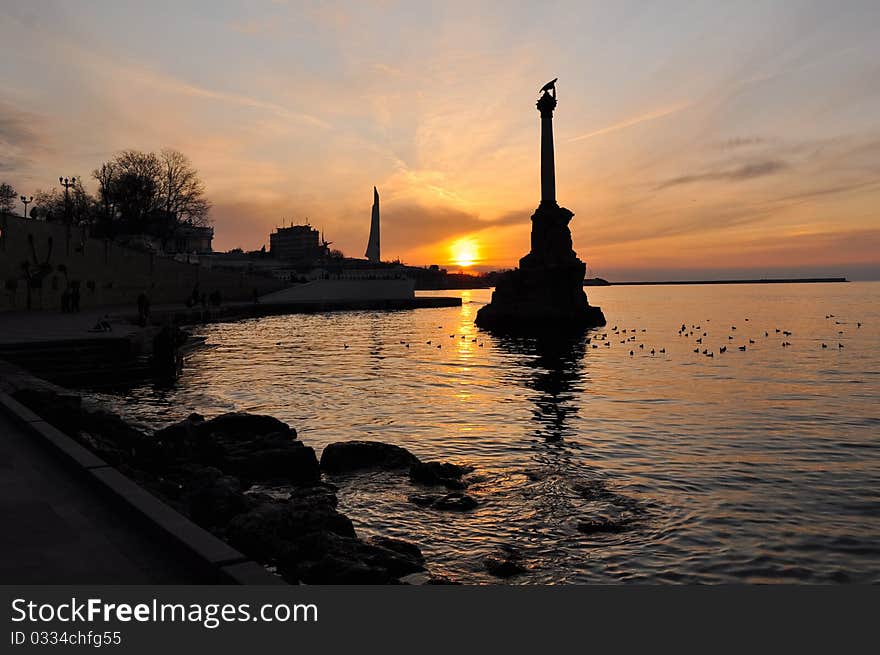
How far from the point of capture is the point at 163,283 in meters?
64.4

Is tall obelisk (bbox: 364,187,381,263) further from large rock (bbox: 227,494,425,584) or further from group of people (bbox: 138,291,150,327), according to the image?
large rock (bbox: 227,494,425,584)

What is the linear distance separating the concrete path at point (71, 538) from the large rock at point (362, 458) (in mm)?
6123

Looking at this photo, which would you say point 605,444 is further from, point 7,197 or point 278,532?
point 7,197

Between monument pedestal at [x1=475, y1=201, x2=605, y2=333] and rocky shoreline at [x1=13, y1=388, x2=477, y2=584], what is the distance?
45.6 meters

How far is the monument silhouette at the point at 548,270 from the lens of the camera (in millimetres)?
58281

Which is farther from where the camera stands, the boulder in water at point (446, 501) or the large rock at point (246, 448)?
the large rock at point (246, 448)

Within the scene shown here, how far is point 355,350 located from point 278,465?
26.5 metres

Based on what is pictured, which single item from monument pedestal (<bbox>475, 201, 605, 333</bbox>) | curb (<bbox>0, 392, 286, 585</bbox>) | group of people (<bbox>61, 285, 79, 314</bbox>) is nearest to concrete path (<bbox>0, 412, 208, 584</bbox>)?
curb (<bbox>0, 392, 286, 585</bbox>)

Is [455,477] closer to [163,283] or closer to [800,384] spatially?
[800,384]

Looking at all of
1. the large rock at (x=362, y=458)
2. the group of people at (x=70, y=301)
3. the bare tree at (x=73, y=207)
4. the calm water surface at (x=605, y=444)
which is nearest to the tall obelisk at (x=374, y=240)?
the bare tree at (x=73, y=207)

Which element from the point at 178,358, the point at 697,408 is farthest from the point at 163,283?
the point at 697,408

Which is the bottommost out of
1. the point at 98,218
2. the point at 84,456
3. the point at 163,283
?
the point at 84,456

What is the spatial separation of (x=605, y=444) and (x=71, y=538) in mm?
12851

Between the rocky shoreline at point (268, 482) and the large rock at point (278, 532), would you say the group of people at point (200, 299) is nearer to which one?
the rocky shoreline at point (268, 482)
